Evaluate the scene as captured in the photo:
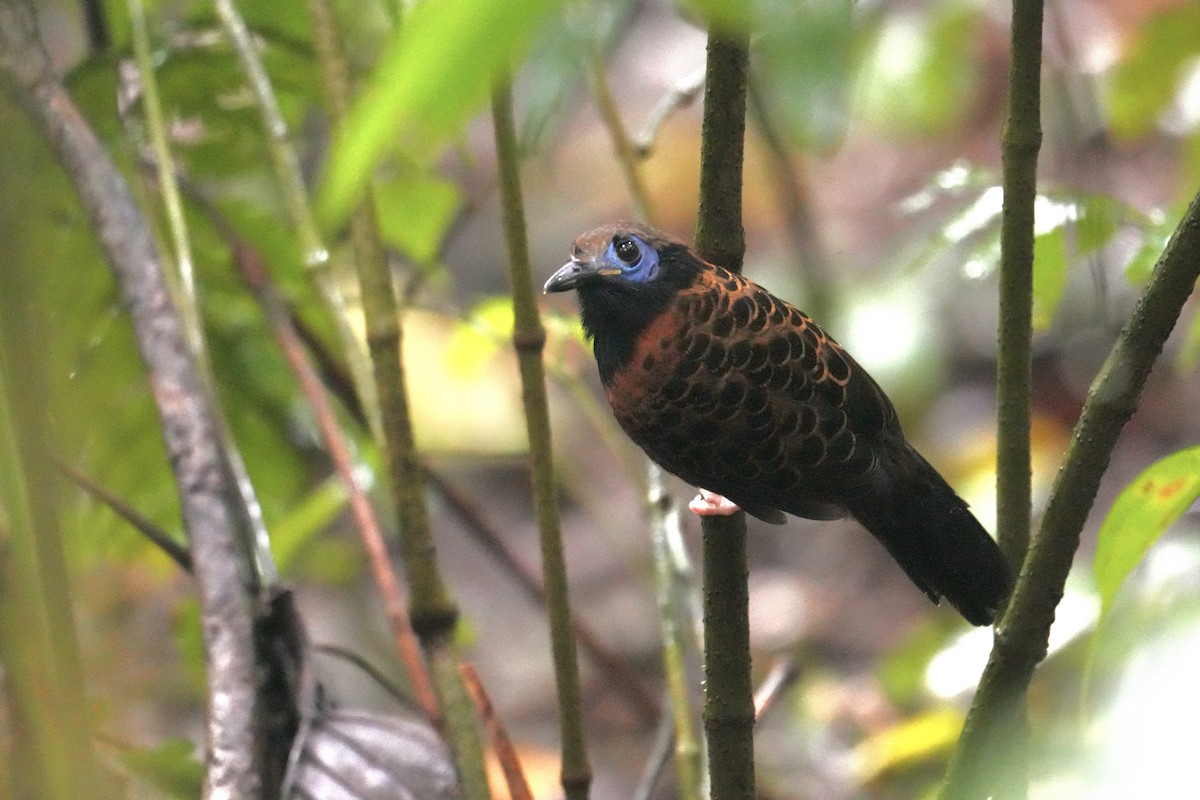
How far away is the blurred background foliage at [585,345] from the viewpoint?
70 cm

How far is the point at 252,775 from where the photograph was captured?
1.05 metres

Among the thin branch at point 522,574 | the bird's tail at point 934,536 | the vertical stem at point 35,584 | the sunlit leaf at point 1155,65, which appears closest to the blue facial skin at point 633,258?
the bird's tail at point 934,536

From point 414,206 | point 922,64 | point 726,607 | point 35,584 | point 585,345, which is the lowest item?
point 35,584

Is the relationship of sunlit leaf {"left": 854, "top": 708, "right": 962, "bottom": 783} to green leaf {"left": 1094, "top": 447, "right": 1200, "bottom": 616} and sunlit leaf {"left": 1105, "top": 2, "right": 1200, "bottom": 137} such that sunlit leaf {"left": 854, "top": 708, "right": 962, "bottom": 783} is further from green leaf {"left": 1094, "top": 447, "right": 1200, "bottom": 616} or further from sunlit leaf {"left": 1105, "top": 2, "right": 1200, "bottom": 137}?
green leaf {"left": 1094, "top": 447, "right": 1200, "bottom": 616}

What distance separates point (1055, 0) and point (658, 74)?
369cm

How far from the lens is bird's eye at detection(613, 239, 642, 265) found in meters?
1.11

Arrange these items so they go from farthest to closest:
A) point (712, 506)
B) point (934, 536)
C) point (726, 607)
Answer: point (934, 536) → point (712, 506) → point (726, 607)

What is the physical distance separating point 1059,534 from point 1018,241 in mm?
258

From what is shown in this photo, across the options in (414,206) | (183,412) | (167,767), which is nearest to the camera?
(183,412)

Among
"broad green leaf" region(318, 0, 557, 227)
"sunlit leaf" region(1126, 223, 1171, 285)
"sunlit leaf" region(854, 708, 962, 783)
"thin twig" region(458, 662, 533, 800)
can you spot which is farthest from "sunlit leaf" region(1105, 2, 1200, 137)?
"broad green leaf" region(318, 0, 557, 227)

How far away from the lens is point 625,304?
112cm

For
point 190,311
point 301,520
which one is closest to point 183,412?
point 190,311

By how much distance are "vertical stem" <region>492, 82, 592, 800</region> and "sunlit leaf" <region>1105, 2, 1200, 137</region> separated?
1.32m

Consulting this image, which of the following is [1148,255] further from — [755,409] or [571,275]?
[571,275]
